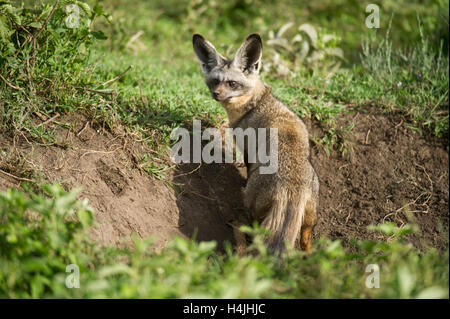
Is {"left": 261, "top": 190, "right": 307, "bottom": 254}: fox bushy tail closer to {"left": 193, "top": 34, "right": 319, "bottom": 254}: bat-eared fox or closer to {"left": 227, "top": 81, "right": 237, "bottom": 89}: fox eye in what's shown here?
{"left": 193, "top": 34, "right": 319, "bottom": 254}: bat-eared fox

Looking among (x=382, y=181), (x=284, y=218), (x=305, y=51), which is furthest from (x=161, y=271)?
(x=305, y=51)

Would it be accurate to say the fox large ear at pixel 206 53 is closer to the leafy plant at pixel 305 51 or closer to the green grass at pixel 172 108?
the green grass at pixel 172 108

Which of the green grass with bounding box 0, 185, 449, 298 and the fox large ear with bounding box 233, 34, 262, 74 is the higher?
the fox large ear with bounding box 233, 34, 262, 74

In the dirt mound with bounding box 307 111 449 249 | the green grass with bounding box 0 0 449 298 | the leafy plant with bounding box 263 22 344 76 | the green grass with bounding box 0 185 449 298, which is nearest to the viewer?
the green grass with bounding box 0 185 449 298

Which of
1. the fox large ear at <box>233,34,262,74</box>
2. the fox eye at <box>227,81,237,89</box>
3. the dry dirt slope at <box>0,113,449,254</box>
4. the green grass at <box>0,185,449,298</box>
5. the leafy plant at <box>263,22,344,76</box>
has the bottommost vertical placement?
Answer: the green grass at <box>0,185,449,298</box>

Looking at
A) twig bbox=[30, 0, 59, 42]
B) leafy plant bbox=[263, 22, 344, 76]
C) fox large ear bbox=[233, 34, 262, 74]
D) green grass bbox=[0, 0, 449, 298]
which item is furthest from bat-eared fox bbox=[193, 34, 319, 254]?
leafy plant bbox=[263, 22, 344, 76]

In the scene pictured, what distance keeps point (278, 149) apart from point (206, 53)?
1487 mm

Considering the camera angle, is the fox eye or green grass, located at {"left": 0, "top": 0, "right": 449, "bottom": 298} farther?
the fox eye

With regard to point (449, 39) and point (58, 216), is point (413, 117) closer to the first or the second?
point (449, 39)

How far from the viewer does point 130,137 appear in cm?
471

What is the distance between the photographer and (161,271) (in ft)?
8.65

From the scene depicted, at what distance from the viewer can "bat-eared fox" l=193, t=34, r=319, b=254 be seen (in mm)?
3979

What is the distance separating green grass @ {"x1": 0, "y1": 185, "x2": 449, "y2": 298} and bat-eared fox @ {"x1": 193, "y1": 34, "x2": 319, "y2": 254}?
2.41 ft

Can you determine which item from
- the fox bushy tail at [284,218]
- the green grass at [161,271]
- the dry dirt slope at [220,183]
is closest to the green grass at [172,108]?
the green grass at [161,271]
